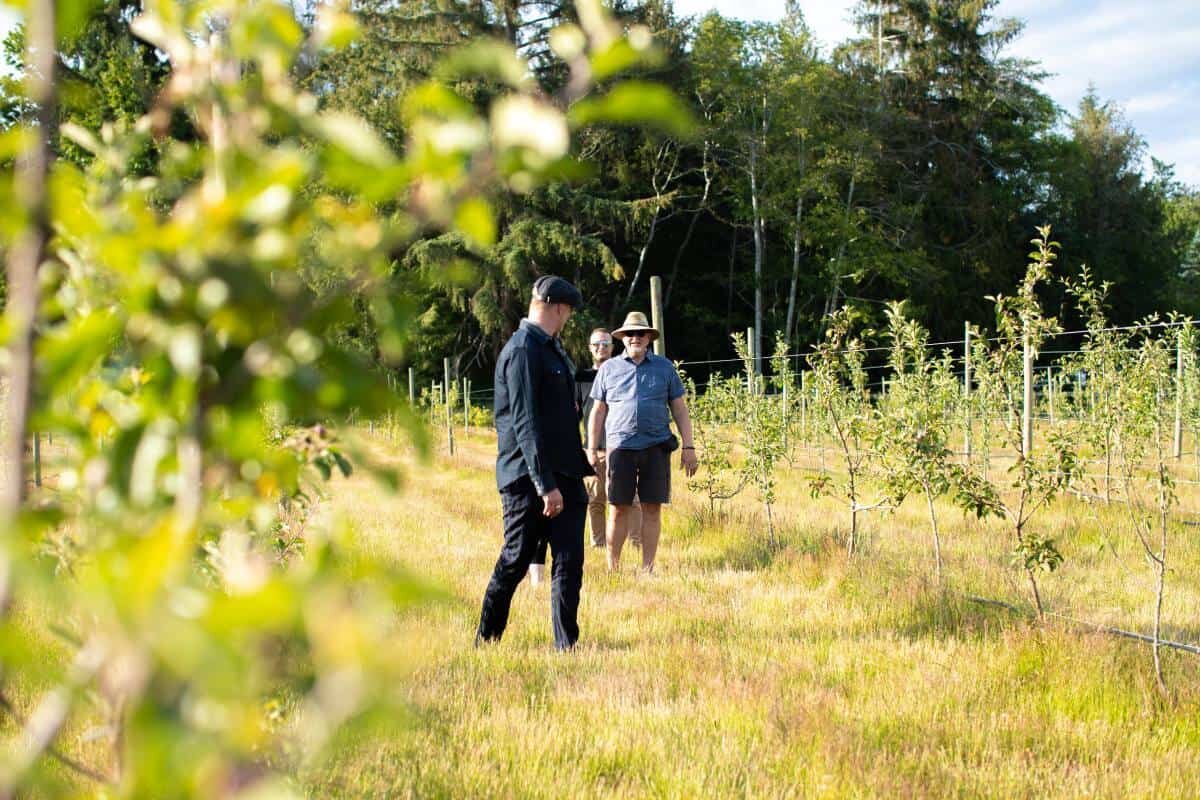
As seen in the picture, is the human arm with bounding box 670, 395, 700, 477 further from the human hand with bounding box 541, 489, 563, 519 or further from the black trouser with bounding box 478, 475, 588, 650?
the human hand with bounding box 541, 489, 563, 519

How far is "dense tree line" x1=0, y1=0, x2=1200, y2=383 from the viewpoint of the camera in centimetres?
2627

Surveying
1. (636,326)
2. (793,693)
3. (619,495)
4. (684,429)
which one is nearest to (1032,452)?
(793,693)

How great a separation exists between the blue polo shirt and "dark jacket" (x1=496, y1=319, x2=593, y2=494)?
5.92ft

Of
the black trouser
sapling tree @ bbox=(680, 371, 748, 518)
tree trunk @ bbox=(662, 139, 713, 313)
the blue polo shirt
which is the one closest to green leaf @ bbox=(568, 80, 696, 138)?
the black trouser

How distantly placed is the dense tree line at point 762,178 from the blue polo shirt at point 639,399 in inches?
701

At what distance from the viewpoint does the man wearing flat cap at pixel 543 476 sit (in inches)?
183

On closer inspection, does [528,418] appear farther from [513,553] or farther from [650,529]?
[650,529]

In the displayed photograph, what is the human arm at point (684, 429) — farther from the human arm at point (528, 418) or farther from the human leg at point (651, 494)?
the human arm at point (528, 418)

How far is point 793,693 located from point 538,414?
1683 millimetres

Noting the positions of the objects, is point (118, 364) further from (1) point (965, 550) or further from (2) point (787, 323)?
(2) point (787, 323)

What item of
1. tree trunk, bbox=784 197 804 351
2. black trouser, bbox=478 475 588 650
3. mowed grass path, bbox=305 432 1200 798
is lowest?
mowed grass path, bbox=305 432 1200 798

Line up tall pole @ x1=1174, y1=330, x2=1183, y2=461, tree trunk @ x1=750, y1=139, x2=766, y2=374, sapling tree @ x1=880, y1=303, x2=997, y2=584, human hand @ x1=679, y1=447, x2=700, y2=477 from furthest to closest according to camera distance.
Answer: tree trunk @ x1=750, y1=139, x2=766, y2=374
tall pole @ x1=1174, y1=330, x2=1183, y2=461
human hand @ x1=679, y1=447, x2=700, y2=477
sapling tree @ x1=880, y1=303, x2=997, y2=584

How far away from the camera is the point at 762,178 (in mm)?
29328

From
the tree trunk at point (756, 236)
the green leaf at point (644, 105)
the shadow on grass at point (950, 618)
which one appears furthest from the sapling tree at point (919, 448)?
the tree trunk at point (756, 236)
